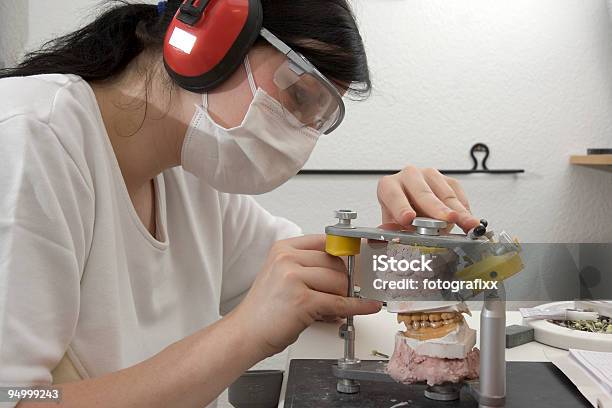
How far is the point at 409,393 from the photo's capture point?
74 centimetres

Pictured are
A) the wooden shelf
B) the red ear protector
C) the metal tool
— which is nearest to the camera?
the metal tool

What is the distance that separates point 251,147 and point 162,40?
22 cm

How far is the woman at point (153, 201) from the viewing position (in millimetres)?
700

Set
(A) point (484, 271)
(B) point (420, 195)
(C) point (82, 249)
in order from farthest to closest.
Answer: (B) point (420, 195) → (C) point (82, 249) → (A) point (484, 271)

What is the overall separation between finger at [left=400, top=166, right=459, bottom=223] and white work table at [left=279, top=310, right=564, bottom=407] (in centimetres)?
22

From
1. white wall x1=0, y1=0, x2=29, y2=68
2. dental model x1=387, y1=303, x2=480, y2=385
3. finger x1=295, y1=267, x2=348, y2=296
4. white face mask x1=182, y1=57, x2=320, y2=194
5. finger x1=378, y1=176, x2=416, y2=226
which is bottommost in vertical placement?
dental model x1=387, y1=303, x2=480, y2=385

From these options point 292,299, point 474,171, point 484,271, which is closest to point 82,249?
point 292,299

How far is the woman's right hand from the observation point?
707 millimetres

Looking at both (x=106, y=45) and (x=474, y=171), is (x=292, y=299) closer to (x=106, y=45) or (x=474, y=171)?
(x=106, y=45)

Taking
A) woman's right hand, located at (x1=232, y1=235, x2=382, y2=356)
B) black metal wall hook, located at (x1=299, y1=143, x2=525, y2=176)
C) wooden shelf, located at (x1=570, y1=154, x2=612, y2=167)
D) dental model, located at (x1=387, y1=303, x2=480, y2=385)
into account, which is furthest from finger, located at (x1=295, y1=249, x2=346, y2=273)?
wooden shelf, located at (x1=570, y1=154, x2=612, y2=167)

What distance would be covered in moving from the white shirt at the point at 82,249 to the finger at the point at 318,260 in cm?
29

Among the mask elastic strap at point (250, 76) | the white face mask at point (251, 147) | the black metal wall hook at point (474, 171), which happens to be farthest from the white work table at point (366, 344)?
the black metal wall hook at point (474, 171)

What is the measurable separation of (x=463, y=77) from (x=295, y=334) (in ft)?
5.55

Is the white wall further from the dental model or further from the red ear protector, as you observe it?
the dental model
